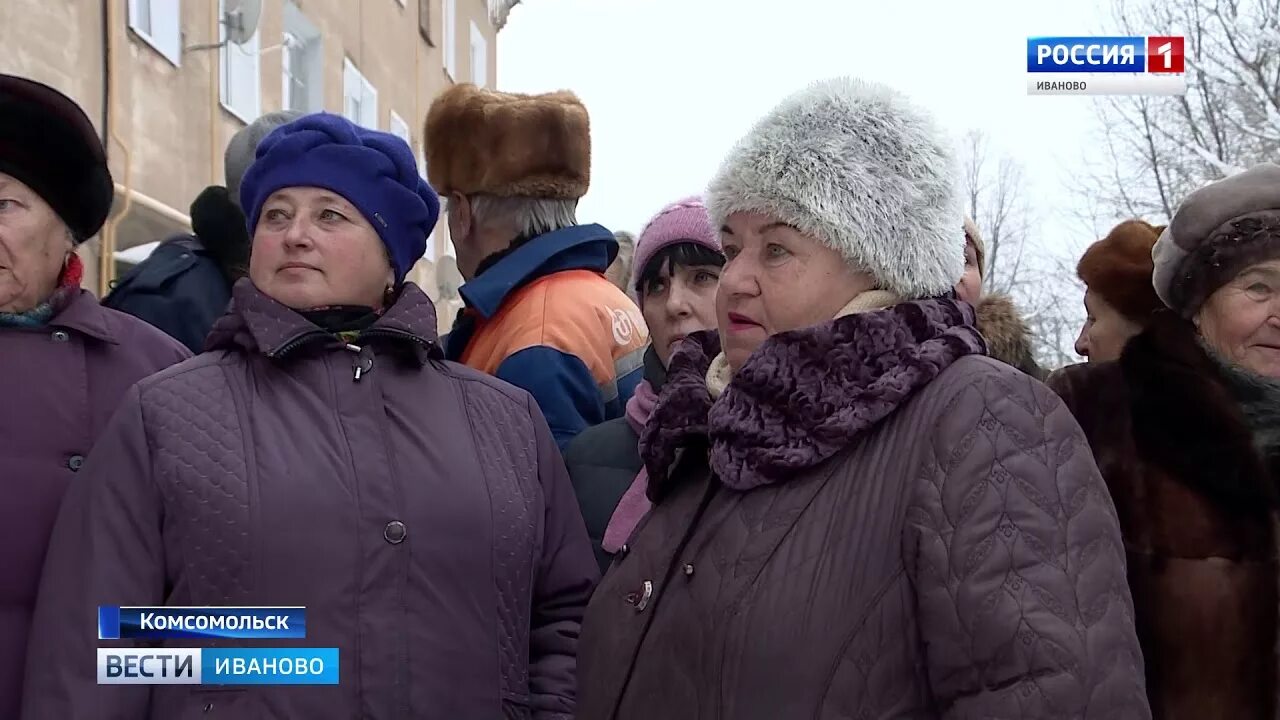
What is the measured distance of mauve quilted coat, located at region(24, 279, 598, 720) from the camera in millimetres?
2189

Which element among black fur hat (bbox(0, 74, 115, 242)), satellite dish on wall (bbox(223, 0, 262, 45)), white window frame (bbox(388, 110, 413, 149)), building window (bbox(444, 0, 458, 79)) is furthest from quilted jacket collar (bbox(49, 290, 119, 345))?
building window (bbox(444, 0, 458, 79))

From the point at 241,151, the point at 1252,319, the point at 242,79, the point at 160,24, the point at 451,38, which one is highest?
the point at 451,38

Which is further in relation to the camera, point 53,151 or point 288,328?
point 53,151

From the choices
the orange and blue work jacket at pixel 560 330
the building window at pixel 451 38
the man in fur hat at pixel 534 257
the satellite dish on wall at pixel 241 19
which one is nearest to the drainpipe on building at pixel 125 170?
the satellite dish on wall at pixel 241 19

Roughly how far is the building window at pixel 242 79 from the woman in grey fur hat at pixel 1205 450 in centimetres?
718

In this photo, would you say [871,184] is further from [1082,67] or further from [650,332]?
[1082,67]

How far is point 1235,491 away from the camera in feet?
9.29

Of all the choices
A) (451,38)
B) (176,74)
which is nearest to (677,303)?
(176,74)

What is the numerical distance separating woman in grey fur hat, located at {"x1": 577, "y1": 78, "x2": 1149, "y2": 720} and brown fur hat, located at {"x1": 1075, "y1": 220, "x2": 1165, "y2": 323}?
1852 mm

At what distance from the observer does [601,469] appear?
3043mm

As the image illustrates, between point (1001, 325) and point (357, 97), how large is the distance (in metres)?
8.99

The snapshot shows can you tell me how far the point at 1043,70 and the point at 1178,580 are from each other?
14.3 ft

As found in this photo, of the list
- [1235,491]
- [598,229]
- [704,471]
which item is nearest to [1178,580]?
[1235,491]

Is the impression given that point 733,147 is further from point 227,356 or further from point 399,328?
point 227,356
